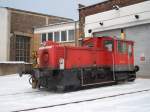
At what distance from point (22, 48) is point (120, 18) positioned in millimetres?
17371

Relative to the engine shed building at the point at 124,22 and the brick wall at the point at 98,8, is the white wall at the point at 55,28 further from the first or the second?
the engine shed building at the point at 124,22

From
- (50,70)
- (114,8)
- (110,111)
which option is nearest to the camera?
(110,111)

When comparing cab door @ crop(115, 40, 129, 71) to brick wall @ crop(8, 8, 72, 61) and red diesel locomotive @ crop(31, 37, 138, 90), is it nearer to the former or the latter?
red diesel locomotive @ crop(31, 37, 138, 90)

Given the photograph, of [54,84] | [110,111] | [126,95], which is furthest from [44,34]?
[110,111]

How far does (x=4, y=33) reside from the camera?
112 feet

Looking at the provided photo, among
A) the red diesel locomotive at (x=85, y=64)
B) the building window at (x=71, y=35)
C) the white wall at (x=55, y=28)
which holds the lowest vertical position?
the red diesel locomotive at (x=85, y=64)

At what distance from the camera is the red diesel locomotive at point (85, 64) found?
43.8ft

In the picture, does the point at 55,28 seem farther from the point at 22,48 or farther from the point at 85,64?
the point at 85,64

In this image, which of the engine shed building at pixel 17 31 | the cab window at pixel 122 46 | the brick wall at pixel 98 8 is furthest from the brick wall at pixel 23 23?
the cab window at pixel 122 46

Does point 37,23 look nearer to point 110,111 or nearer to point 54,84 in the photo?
point 54,84

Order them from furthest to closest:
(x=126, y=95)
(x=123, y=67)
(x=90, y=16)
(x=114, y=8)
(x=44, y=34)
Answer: (x=44, y=34)
(x=90, y=16)
(x=114, y=8)
(x=123, y=67)
(x=126, y=95)

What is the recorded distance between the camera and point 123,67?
1595 cm

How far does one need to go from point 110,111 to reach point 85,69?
5.81 m

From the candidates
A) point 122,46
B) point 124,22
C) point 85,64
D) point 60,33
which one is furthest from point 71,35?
point 85,64
